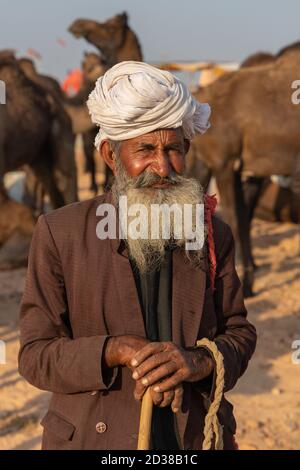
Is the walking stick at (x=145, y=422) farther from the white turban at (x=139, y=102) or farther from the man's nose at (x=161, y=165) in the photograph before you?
the white turban at (x=139, y=102)

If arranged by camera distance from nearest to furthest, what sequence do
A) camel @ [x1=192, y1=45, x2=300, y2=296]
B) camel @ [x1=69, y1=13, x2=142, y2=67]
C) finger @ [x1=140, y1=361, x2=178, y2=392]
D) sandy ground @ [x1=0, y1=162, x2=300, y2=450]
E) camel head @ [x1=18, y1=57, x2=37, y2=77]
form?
finger @ [x1=140, y1=361, x2=178, y2=392], sandy ground @ [x1=0, y1=162, x2=300, y2=450], camel @ [x1=192, y1=45, x2=300, y2=296], camel head @ [x1=18, y1=57, x2=37, y2=77], camel @ [x1=69, y1=13, x2=142, y2=67]

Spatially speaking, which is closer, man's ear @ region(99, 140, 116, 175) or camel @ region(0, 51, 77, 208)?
man's ear @ region(99, 140, 116, 175)

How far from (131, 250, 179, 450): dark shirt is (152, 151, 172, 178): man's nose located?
0.82ft

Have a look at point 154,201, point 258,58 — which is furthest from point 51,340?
point 258,58

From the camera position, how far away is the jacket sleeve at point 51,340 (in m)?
2.04

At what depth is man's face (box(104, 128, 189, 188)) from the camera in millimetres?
2199

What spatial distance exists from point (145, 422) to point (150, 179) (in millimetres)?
639

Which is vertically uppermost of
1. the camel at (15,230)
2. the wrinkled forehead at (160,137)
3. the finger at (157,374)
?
the wrinkled forehead at (160,137)

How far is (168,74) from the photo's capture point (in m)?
2.27
